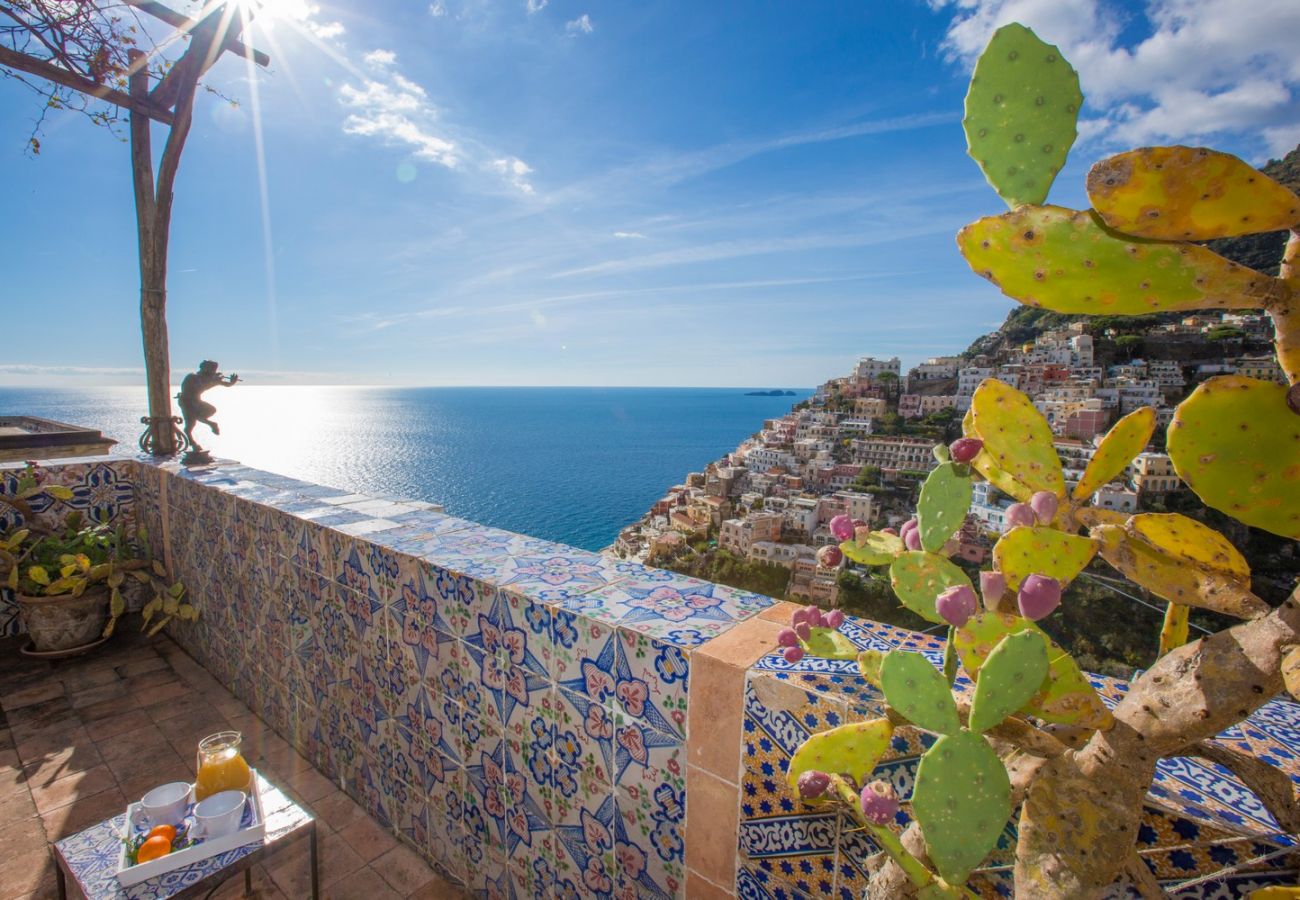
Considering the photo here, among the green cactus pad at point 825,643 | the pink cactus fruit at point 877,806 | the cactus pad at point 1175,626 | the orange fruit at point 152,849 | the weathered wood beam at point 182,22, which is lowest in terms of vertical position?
the orange fruit at point 152,849

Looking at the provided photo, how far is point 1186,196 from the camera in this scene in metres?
0.53

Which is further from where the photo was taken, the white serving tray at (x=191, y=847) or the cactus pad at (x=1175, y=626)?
the white serving tray at (x=191, y=847)

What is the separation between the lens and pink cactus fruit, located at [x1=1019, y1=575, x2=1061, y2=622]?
0.52 meters

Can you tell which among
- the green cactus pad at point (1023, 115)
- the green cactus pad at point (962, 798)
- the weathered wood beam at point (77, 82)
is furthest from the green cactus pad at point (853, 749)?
the weathered wood beam at point (77, 82)

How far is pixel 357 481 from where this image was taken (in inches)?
1582

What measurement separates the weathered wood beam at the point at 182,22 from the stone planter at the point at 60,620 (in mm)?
3279

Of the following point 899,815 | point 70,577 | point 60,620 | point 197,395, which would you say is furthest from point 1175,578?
point 197,395

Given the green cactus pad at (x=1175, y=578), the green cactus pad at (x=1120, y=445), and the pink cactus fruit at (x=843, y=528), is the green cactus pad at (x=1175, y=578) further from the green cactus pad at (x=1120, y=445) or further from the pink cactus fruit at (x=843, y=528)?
the pink cactus fruit at (x=843, y=528)

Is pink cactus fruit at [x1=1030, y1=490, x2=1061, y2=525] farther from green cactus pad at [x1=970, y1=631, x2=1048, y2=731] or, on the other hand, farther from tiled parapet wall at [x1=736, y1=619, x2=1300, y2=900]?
tiled parapet wall at [x1=736, y1=619, x2=1300, y2=900]

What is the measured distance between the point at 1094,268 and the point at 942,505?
31 centimetres

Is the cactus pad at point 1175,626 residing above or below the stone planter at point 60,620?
above

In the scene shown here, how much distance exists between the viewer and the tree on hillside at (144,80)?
9.95 feet

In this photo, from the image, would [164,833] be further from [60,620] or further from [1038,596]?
[60,620]

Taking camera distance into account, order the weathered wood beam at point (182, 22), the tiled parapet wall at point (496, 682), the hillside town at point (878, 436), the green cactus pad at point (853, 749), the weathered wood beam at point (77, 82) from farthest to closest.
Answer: the hillside town at point (878, 436)
the weathered wood beam at point (182, 22)
the weathered wood beam at point (77, 82)
the tiled parapet wall at point (496, 682)
the green cactus pad at point (853, 749)
